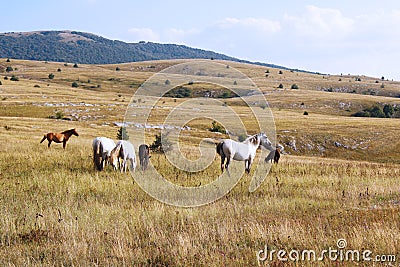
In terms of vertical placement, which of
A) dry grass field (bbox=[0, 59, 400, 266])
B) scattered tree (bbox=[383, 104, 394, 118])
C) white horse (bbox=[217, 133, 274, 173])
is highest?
scattered tree (bbox=[383, 104, 394, 118])

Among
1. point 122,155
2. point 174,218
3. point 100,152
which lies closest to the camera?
point 174,218

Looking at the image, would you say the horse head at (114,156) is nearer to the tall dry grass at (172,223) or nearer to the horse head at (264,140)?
the tall dry grass at (172,223)

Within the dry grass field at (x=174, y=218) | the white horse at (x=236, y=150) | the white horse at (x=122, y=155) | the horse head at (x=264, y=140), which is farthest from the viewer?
the horse head at (x=264, y=140)

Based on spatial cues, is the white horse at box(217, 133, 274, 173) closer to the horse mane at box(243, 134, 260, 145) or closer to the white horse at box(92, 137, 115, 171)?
the horse mane at box(243, 134, 260, 145)

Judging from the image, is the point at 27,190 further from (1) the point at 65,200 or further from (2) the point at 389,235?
(2) the point at 389,235

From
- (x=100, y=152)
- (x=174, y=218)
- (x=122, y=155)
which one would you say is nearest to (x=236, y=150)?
(x=122, y=155)

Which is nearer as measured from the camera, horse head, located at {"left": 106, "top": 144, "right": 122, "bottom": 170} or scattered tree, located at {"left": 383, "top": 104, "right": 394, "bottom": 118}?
horse head, located at {"left": 106, "top": 144, "right": 122, "bottom": 170}

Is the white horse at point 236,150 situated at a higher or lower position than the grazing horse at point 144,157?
A: higher

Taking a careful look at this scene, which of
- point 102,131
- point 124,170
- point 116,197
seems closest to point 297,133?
point 102,131

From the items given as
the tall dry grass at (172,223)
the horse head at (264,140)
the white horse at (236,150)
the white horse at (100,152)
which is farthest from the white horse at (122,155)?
the horse head at (264,140)

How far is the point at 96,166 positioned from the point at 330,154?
1922 inches

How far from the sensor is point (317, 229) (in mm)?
7555

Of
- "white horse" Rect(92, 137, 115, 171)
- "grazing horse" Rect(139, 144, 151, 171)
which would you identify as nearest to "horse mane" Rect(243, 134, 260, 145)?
"grazing horse" Rect(139, 144, 151, 171)

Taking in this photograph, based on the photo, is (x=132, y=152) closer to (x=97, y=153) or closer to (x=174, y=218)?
(x=97, y=153)
